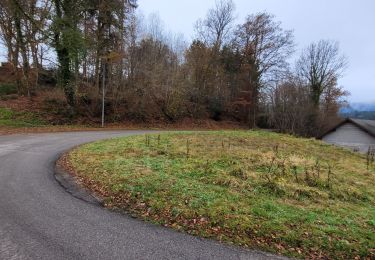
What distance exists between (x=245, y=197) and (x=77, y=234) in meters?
3.67

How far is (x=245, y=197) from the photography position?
650 cm

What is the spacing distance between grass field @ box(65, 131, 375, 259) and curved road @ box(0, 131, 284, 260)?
0.43 m

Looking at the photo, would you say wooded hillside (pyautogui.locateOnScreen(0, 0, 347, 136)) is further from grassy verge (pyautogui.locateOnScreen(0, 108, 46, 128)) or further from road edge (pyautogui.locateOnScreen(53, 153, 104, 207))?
road edge (pyautogui.locateOnScreen(53, 153, 104, 207))

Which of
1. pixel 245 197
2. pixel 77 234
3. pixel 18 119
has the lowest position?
pixel 77 234

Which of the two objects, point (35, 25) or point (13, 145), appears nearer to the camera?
point (13, 145)

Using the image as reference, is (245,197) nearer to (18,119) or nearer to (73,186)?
(73,186)

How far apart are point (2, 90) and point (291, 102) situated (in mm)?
32711

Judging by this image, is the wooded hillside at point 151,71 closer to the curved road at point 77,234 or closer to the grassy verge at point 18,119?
the grassy verge at point 18,119

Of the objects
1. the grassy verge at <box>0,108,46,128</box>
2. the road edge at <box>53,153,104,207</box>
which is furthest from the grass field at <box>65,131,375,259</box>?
the grassy verge at <box>0,108,46,128</box>

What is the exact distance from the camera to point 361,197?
761cm

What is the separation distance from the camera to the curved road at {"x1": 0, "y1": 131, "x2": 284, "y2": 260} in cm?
402

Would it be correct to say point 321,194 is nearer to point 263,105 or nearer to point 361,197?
point 361,197

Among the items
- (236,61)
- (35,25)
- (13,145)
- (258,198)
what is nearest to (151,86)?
(35,25)

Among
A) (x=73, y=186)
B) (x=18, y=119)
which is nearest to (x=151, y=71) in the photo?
(x=18, y=119)
